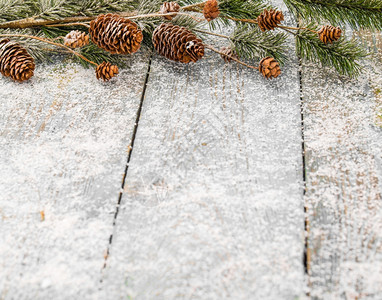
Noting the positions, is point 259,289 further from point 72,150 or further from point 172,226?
point 72,150

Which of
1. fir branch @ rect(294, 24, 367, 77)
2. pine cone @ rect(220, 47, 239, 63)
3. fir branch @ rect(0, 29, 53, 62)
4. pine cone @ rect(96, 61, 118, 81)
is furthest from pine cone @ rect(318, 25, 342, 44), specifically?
fir branch @ rect(0, 29, 53, 62)

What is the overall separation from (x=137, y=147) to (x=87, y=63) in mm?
352

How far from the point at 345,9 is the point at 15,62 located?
85 centimetres

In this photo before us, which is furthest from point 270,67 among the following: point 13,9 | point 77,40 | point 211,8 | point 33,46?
point 13,9

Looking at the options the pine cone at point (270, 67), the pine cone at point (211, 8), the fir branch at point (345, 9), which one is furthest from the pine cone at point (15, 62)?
the fir branch at point (345, 9)

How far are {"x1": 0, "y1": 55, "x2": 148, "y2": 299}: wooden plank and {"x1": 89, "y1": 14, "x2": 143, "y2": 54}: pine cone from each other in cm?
8

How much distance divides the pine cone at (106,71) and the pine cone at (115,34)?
1.6 inches

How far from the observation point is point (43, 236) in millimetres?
714

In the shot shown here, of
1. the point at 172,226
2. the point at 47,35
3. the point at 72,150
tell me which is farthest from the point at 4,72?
the point at 172,226

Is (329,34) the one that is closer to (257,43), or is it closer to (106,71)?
(257,43)

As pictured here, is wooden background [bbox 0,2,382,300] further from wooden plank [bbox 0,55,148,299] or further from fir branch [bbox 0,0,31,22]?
fir branch [bbox 0,0,31,22]

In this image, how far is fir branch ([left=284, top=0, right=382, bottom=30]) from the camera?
1.03 metres

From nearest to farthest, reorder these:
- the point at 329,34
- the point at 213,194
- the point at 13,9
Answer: the point at 213,194 → the point at 329,34 → the point at 13,9

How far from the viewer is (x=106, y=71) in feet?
3.29
